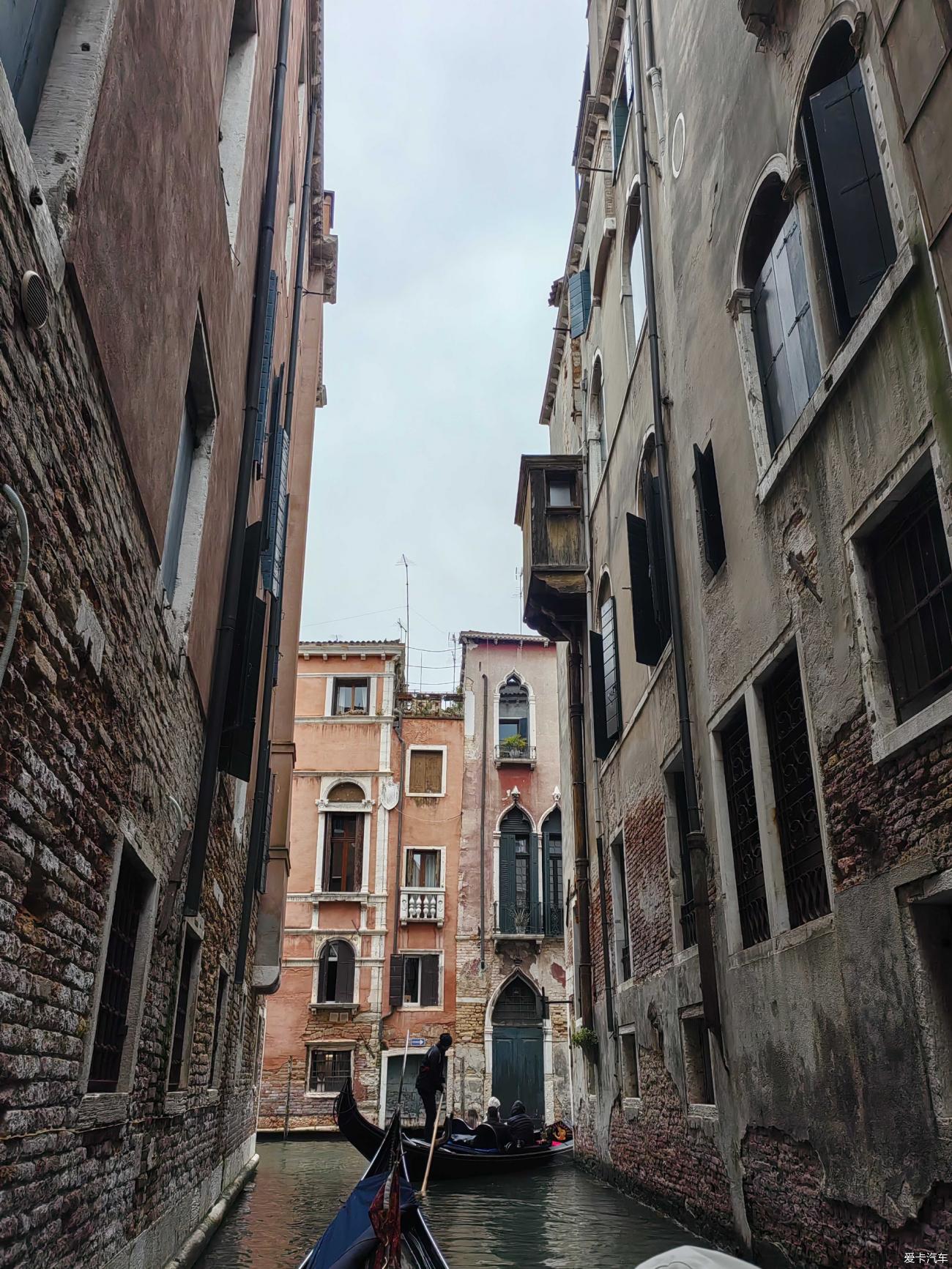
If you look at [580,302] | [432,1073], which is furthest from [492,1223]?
[580,302]

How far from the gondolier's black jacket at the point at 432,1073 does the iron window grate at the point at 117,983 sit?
26.5 ft

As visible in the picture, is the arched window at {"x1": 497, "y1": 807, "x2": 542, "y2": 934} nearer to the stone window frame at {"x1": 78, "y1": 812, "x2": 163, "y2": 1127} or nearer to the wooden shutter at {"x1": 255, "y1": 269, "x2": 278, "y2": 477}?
Answer: the wooden shutter at {"x1": 255, "y1": 269, "x2": 278, "y2": 477}

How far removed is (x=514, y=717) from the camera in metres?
23.0

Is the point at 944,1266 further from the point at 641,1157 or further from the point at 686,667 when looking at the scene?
the point at 641,1157

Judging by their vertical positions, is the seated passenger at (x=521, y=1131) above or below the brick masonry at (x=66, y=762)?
below

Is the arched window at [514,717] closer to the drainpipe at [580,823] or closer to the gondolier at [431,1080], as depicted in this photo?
the drainpipe at [580,823]

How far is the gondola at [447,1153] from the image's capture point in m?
10.5

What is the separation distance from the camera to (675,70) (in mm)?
8281

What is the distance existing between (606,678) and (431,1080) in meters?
5.20

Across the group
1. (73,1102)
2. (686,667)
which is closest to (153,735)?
(73,1102)

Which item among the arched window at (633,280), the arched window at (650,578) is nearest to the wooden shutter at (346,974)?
the arched window at (650,578)

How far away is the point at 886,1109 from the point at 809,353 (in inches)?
141

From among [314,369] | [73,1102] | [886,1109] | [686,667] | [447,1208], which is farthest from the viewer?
[314,369]

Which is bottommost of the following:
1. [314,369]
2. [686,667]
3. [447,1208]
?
[447,1208]
